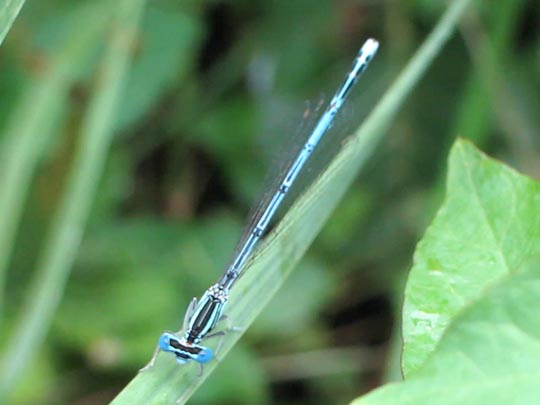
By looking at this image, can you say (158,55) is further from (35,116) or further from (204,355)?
(204,355)

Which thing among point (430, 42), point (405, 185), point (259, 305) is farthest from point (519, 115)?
point (259, 305)

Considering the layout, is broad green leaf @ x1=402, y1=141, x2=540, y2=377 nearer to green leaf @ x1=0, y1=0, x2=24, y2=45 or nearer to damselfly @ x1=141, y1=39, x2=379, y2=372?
damselfly @ x1=141, y1=39, x2=379, y2=372

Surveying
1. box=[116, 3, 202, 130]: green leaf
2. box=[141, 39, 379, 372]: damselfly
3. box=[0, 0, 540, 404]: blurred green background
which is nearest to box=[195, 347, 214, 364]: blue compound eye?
box=[141, 39, 379, 372]: damselfly

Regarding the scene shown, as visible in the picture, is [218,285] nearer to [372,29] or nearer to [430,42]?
[430,42]

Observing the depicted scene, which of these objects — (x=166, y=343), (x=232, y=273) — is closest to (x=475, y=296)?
(x=166, y=343)

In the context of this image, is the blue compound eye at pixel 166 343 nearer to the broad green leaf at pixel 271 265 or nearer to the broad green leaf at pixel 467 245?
the broad green leaf at pixel 271 265

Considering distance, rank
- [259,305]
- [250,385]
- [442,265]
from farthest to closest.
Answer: [250,385] → [259,305] → [442,265]
